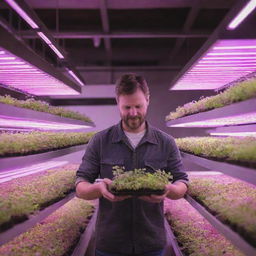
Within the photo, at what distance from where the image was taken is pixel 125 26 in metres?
8.98

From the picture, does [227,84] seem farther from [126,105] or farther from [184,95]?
[184,95]

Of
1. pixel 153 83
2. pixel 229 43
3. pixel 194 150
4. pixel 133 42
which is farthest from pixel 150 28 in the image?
pixel 229 43

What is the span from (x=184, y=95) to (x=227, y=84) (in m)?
5.47

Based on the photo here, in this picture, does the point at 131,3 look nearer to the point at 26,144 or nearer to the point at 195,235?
the point at 26,144

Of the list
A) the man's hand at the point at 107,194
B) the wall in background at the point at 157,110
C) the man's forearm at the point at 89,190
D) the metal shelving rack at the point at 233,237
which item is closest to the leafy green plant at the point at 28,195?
the man's forearm at the point at 89,190

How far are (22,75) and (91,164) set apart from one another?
2280 millimetres

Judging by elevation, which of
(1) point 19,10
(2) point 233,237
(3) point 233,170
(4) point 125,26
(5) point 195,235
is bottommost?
(5) point 195,235

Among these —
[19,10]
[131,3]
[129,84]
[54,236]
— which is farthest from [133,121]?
[131,3]

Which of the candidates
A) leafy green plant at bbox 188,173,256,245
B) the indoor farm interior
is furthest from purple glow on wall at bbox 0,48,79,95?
leafy green plant at bbox 188,173,256,245

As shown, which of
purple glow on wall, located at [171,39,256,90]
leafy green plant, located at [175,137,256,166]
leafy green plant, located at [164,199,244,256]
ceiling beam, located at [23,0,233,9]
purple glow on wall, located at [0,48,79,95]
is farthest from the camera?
ceiling beam, located at [23,0,233,9]

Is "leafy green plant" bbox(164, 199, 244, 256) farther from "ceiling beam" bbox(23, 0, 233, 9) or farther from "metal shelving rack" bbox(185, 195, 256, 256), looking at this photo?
"ceiling beam" bbox(23, 0, 233, 9)

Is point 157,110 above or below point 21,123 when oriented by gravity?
above

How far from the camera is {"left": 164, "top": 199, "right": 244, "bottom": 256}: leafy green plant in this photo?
3.83m

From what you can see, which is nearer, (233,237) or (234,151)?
(233,237)
